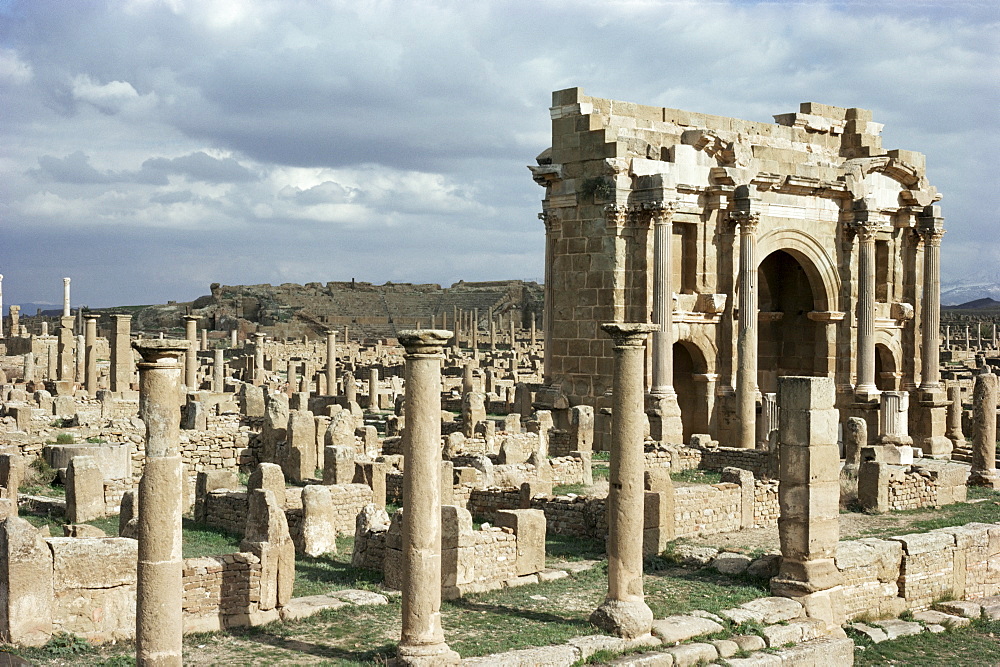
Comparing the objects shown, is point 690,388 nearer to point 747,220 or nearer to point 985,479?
point 747,220

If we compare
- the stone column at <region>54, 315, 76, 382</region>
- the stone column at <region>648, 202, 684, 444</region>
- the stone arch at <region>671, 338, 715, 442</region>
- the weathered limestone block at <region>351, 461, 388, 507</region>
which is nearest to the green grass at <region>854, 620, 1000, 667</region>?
the weathered limestone block at <region>351, 461, 388, 507</region>

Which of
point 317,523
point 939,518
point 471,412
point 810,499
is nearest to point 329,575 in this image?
point 317,523

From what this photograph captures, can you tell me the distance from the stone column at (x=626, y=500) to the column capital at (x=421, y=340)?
6.17 ft

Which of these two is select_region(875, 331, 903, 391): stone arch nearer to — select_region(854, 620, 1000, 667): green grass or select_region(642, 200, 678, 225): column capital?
select_region(642, 200, 678, 225): column capital

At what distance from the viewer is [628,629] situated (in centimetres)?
924

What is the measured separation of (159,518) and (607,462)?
13.0 m

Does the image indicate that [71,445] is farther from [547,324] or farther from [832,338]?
[832,338]

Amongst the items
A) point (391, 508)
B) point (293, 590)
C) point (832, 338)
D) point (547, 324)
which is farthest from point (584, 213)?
point (293, 590)

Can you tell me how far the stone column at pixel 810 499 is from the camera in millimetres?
11039

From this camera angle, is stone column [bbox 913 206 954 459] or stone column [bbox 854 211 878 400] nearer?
stone column [bbox 854 211 878 400]

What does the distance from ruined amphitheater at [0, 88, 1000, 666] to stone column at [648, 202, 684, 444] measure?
5cm

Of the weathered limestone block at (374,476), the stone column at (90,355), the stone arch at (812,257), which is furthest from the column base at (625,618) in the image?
the stone column at (90,355)

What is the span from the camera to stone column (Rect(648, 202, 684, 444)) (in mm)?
20453

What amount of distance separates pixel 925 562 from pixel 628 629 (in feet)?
15.7
